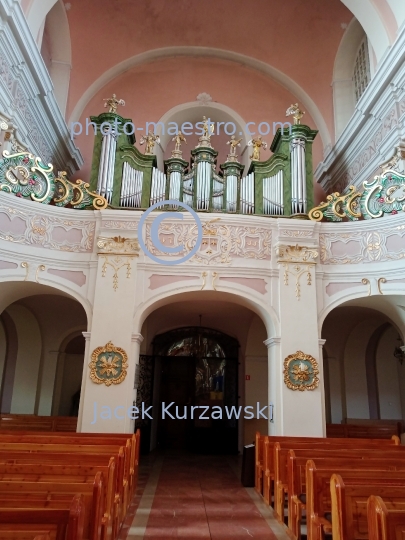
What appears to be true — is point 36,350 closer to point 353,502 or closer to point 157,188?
point 157,188

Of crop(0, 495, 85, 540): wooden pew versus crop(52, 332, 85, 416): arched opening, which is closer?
crop(0, 495, 85, 540): wooden pew

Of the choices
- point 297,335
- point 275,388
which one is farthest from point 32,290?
point 297,335

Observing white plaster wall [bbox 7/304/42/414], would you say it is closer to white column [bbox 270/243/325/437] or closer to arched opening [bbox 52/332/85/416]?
arched opening [bbox 52/332/85/416]

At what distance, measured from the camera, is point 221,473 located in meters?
9.49

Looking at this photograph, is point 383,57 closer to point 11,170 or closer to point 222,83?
point 222,83

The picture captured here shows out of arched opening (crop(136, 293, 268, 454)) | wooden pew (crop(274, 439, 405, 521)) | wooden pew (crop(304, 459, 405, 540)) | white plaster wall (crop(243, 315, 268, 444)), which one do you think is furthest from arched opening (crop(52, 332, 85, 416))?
wooden pew (crop(304, 459, 405, 540))

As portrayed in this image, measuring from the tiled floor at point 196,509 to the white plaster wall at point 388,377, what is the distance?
4641 millimetres

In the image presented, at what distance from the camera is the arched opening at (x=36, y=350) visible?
11398 millimetres

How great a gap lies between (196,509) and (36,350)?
6.76 m

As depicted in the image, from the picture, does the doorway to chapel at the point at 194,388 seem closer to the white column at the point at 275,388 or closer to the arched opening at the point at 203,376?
the arched opening at the point at 203,376

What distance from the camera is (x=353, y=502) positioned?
3566 millimetres

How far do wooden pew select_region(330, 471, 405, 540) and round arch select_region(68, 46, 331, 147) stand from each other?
1159 centimetres

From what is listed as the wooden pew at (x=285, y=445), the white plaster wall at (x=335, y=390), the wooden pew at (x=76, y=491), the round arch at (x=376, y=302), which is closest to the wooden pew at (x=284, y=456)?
the wooden pew at (x=285, y=445)

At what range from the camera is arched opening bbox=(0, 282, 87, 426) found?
37.4 feet
